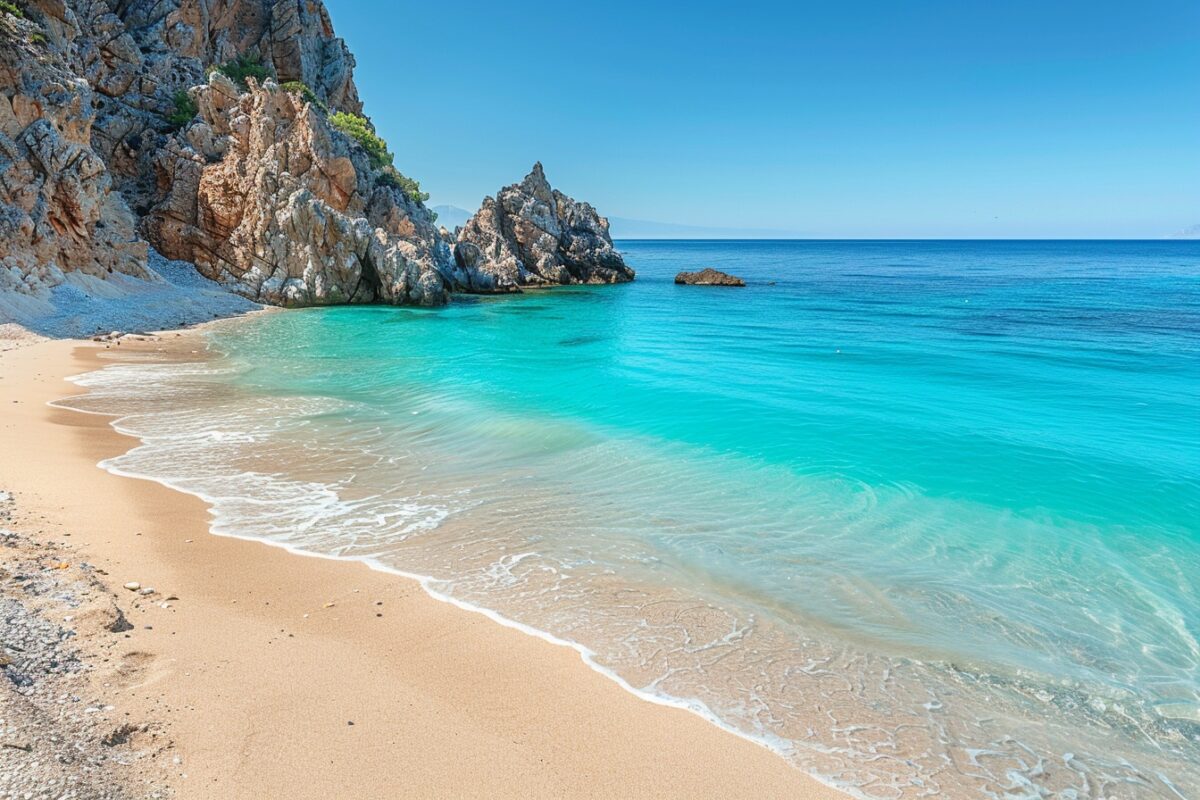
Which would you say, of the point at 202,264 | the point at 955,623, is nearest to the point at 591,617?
the point at 955,623

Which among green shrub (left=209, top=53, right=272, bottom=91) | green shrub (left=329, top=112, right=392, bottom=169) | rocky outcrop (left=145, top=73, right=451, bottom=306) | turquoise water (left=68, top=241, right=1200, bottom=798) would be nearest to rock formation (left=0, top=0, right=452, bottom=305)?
rocky outcrop (left=145, top=73, right=451, bottom=306)

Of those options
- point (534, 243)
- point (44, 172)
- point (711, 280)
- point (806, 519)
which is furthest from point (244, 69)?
point (806, 519)

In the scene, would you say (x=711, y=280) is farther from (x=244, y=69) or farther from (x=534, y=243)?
(x=244, y=69)

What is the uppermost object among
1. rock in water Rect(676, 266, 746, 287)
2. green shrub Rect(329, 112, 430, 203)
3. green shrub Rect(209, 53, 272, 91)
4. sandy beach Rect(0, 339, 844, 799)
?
green shrub Rect(209, 53, 272, 91)

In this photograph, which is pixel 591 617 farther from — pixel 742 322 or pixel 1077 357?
pixel 742 322

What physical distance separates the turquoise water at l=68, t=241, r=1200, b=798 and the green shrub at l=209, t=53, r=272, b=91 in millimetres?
34158

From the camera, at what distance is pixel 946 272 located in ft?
229

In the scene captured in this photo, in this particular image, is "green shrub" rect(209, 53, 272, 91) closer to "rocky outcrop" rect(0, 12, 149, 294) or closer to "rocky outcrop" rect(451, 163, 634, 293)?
"rocky outcrop" rect(451, 163, 634, 293)

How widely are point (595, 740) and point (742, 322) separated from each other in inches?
1197

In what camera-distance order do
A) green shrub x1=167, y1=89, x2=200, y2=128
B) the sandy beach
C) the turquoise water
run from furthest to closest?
green shrub x1=167, y1=89, x2=200, y2=128
the turquoise water
the sandy beach

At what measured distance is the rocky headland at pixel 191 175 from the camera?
77.9 feet

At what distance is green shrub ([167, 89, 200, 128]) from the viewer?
36969mm

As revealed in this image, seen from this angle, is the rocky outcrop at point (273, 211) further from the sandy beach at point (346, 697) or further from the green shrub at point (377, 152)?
the sandy beach at point (346, 697)

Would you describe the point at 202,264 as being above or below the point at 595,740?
above
